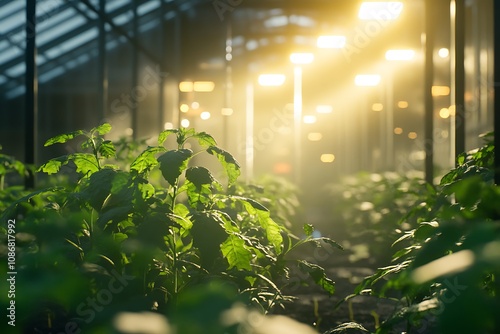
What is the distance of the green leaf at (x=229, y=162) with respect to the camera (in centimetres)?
211

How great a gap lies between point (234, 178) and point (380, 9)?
22.5ft

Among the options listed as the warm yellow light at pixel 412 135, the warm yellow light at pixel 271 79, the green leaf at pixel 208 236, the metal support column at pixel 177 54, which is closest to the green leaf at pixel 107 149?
the green leaf at pixel 208 236

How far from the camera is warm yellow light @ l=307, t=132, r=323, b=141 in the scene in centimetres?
3690

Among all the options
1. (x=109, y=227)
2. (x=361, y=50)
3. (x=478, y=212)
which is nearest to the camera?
(x=478, y=212)

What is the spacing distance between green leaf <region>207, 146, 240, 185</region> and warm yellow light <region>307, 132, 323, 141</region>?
113 feet

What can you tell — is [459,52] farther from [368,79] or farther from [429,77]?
[368,79]

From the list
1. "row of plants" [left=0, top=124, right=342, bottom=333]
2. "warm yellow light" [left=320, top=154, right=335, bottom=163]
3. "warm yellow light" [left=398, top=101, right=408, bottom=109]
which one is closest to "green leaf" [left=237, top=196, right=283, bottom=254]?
"row of plants" [left=0, top=124, right=342, bottom=333]

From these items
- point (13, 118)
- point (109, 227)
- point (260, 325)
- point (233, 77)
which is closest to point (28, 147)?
point (109, 227)

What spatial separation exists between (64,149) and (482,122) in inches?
341

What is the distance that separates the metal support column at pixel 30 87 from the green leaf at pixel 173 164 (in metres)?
2.74

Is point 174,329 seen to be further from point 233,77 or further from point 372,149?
point 233,77

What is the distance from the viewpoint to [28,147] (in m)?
4.76

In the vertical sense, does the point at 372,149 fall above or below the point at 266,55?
below

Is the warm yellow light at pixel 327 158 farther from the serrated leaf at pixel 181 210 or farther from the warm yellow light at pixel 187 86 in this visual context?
the serrated leaf at pixel 181 210
